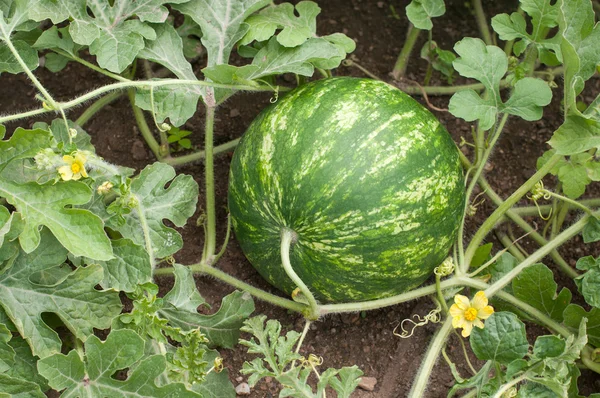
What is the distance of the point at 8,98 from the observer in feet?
9.93

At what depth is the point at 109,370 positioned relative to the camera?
2049mm

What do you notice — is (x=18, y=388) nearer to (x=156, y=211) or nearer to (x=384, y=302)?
(x=156, y=211)

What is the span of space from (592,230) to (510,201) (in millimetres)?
274

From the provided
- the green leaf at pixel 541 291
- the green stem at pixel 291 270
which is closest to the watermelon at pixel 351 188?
the green stem at pixel 291 270

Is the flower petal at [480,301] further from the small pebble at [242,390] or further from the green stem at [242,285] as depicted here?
the small pebble at [242,390]

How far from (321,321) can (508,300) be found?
69cm

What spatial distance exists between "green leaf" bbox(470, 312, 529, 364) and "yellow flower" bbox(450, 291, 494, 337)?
2 centimetres

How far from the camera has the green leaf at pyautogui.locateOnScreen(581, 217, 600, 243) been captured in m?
2.36

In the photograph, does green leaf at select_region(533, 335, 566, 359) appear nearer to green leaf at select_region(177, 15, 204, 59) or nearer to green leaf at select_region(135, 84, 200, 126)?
green leaf at select_region(135, 84, 200, 126)

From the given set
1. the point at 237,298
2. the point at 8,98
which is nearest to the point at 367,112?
the point at 237,298

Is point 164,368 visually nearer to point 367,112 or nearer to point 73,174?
point 73,174

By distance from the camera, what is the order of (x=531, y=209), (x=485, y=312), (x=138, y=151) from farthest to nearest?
(x=138, y=151), (x=531, y=209), (x=485, y=312)

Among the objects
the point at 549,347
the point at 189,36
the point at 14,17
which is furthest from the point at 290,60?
the point at 549,347

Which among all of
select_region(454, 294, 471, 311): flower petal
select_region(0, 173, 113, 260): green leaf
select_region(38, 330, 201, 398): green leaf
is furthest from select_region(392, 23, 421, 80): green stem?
select_region(38, 330, 201, 398): green leaf
